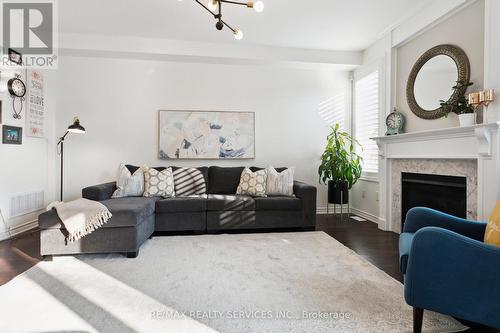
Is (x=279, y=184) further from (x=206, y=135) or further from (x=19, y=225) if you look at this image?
(x=19, y=225)

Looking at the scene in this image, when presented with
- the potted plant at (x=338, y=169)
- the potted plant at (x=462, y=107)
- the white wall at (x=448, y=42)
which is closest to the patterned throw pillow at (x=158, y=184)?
the potted plant at (x=338, y=169)

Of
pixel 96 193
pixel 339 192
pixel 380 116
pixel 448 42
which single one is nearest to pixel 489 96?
pixel 448 42

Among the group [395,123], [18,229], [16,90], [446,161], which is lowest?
[18,229]

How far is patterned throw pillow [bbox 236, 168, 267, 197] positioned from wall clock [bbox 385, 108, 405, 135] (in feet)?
5.99

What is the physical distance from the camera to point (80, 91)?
14.5ft

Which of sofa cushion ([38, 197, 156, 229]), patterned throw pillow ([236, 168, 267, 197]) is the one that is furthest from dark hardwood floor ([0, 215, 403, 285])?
patterned throw pillow ([236, 168, 267, 197])

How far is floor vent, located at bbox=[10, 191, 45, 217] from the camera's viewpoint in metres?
3.52

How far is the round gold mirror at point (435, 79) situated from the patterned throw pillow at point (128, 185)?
3.76 meters

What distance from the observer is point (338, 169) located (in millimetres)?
4465

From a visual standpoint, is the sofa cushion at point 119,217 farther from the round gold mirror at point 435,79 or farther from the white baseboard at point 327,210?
the round gold mirror at point 435,79

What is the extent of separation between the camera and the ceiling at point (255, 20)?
3283mm

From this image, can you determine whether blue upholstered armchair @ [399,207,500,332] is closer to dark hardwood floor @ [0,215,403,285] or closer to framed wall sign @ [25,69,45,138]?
dark hardwood floor @ [0,215,403,285]

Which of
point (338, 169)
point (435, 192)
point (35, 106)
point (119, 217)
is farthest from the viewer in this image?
point (338, 169)

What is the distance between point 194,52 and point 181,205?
93.4 inches
